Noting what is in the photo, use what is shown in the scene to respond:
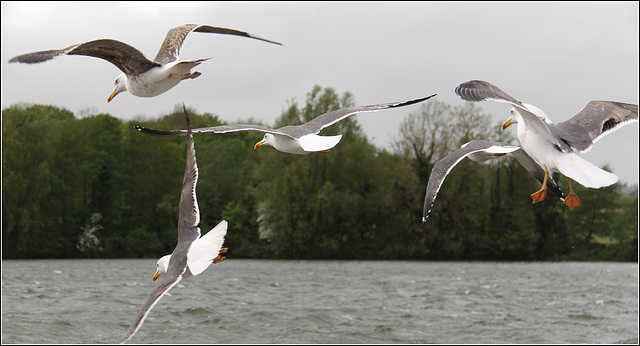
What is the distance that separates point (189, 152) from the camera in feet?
17.5

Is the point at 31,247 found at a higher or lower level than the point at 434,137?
lower

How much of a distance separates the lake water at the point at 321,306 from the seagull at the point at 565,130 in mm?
21952

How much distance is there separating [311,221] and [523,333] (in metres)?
29.9

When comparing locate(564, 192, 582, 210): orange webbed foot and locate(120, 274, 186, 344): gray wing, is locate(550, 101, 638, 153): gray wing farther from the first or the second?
locate(120, 274, 186, 344): gray wing

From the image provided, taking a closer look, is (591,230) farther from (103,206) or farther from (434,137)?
(103,206)

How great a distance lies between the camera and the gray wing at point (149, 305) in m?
4.02

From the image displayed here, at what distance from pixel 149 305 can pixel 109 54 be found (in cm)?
195

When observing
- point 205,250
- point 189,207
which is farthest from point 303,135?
point 205,250

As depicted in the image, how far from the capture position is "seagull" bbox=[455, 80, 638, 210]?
16.5ft

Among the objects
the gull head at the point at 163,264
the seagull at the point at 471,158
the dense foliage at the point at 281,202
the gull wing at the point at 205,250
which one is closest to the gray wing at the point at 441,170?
the seagull at the point at 471,158

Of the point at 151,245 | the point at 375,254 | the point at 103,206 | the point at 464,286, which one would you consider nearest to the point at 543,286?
the point at 464,286

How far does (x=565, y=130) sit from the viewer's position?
5781mm

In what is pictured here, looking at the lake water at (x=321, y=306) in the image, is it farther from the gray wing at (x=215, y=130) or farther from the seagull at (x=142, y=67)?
the seagull at (x=142, y=67)

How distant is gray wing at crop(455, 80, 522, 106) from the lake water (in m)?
22.5
